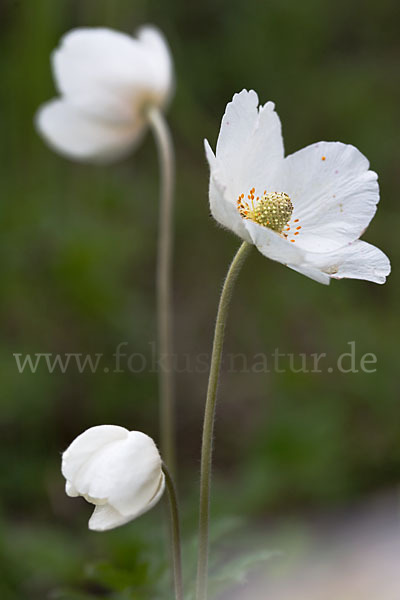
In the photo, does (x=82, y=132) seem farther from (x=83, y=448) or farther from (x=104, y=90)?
(x=83, y=448)

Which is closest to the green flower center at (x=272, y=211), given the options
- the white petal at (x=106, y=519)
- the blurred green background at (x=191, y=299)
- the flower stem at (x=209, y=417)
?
the flower stem at (x=209, y=417)

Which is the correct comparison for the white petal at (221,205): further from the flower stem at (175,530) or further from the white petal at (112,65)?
the white petal at (112,65)

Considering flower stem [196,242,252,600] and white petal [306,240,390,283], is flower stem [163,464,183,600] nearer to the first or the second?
flower stem [196,242,252,600]

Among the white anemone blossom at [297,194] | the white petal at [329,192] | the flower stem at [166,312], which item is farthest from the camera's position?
the flower stem at [166,312]

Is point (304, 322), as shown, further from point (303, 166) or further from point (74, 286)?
point (303, 166)

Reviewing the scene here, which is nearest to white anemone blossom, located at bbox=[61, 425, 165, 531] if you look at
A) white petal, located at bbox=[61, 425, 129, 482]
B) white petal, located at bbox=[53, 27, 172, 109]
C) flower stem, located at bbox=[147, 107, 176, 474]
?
white petal, located at bbox=[61, 425, 129, 482]

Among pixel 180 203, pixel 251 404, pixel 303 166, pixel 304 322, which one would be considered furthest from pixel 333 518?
pixel 180 203

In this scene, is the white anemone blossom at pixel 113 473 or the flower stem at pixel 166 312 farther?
the flower stem at pixel 166 312
